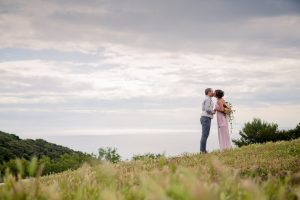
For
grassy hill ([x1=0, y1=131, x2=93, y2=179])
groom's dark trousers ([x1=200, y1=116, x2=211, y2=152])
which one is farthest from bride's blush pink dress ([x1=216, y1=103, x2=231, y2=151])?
grassy hill ([x1=0, y1=131, x2=93, y2=179])

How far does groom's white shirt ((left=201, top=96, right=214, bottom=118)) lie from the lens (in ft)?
53.5

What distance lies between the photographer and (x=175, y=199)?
2.22 m

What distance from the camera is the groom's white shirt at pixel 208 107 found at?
53.5 ft

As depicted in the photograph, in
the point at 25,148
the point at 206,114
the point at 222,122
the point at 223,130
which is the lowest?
the point at 223,130

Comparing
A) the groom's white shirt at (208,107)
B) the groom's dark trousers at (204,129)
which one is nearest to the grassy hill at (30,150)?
the groom's dark trousers at (204,129)

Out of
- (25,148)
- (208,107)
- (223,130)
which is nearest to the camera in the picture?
(208,107)

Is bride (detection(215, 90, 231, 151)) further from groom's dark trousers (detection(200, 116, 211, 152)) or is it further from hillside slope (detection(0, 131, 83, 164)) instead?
hillside slope (detection(0, 131, 83, 164))

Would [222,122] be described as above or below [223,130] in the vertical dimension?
above

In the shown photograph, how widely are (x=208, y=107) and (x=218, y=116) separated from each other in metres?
0.71

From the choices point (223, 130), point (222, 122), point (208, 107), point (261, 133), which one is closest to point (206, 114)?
point (208, 107)

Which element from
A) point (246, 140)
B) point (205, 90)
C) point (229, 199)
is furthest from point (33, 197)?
point (246, 140)

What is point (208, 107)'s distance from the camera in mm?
16328

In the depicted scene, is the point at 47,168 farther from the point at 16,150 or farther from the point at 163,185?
the point at 163,185

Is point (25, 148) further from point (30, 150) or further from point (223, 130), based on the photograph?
point (223, 130)
